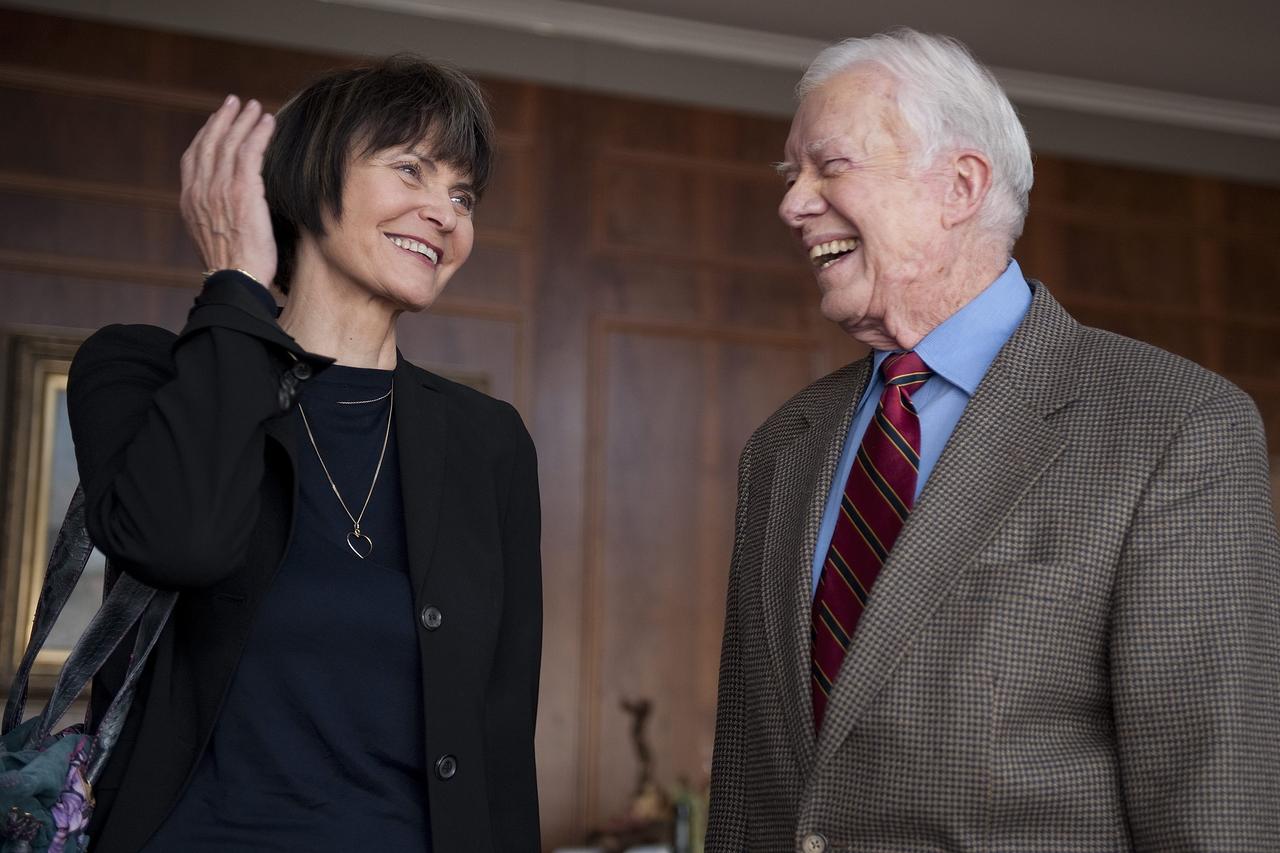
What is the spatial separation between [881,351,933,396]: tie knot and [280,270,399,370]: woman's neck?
79 cm

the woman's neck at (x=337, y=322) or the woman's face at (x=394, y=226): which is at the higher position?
the woman's face at (x=394, y=226)

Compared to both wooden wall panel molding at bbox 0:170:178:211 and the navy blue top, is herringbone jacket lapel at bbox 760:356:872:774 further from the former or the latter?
wooden wall panel molding at bbox 0:170:178:211

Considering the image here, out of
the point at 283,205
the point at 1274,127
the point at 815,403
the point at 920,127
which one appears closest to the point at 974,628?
the point at 815,403

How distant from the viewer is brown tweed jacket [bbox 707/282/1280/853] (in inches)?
59.8

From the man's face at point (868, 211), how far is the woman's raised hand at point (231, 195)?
0.74 metres

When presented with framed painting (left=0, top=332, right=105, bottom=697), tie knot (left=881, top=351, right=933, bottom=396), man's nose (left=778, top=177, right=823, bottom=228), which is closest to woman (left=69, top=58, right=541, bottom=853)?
man's nose (left=778, top=177, right=823, bottom=228)

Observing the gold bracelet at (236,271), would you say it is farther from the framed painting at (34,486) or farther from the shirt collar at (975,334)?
the framed painting at (34,486)

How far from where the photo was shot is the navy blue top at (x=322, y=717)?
5.80ft

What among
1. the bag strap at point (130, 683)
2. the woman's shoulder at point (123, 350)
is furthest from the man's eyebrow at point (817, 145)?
the bag strap at point (130, 683)

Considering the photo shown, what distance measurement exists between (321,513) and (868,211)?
0.88 meters

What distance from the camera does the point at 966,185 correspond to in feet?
6.48

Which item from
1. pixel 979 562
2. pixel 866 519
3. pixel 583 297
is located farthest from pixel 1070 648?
pixel 583 297

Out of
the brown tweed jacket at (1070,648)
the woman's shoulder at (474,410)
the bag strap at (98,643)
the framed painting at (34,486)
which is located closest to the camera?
the brown tweed jacket at (1070,648)

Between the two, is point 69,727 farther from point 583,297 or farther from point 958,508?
point 583,297
